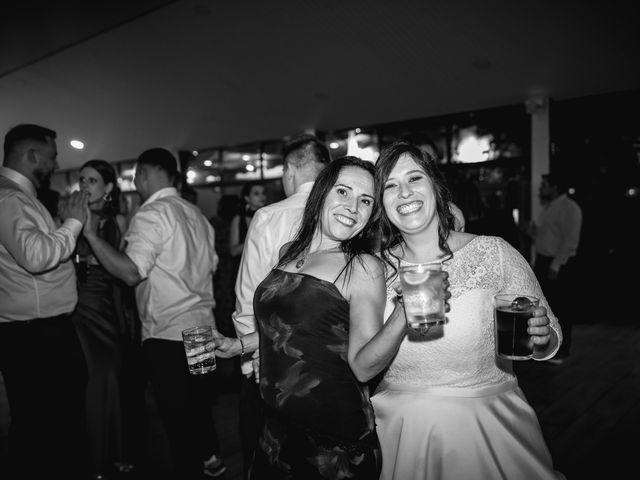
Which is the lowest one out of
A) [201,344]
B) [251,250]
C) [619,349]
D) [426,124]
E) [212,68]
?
[619,349]

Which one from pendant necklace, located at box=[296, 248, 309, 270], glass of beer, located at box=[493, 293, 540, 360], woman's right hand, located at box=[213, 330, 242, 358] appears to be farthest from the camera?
woman's right hand, located at box=[213, 330, 242, 358]

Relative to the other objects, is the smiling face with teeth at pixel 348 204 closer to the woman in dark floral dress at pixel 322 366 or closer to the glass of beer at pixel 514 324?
the woman in dark floral dress at pixel 322 366

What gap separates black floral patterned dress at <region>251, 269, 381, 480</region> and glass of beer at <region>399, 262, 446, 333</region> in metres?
0.30

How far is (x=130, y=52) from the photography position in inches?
289

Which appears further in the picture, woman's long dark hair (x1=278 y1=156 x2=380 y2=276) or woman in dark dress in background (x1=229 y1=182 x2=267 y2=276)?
woman in dark dress in background (x1=229 y1=182 x2=267 y2=276)

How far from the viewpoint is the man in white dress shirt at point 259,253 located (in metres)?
2.01

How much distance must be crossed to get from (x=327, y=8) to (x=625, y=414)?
18.1ft

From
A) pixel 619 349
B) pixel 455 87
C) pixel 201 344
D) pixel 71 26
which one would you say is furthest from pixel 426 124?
pixel 201 344

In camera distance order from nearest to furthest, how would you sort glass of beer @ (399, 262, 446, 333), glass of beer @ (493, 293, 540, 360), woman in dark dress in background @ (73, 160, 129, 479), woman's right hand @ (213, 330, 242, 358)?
glass of beer @ (399, 262, 446, 333)
glass of beer @ (493, 293, 540, 360)
woman's right hand @ (213, 330, 242, 358)
woman in dark dress in background @ (73, 160, 129, 479)

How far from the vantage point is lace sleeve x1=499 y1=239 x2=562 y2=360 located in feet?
4.45

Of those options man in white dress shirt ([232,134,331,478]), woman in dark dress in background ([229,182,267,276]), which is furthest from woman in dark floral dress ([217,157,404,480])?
woman in dark dress in background ([229,182,267,276])

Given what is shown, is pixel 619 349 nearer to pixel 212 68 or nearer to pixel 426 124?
pixel 426 124

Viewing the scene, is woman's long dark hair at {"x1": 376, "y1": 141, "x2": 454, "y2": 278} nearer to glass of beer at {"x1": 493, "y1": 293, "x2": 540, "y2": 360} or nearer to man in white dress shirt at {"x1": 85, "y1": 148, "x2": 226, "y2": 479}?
glass of beer at {"x1": 493, "y1": 293, "x2": 540, "y2": 360}

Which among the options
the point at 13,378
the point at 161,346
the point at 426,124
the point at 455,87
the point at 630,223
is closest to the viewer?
the point at 13,378
